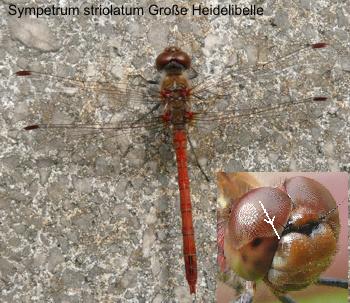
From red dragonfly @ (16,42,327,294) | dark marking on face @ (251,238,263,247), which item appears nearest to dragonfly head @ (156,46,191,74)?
red dragonfly @ (16,42,327,294)

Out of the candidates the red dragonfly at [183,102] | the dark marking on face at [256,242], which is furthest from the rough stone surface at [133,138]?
the dark marking on face at [256,242]

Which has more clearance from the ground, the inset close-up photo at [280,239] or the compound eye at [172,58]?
the compound eye at [172,58]

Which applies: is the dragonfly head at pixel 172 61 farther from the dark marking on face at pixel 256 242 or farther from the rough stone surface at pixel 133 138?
the dark marking on face at pixel 256 242

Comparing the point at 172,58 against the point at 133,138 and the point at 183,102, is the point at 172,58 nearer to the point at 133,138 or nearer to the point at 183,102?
the point at 183,102

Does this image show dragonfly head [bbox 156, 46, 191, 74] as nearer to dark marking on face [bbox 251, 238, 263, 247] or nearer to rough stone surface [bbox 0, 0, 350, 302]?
rough stone surface [bbox 0, 0, 350, 302]

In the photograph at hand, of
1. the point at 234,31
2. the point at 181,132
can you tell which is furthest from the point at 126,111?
the point at 234,31

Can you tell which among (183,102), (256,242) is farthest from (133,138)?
(256,242)
